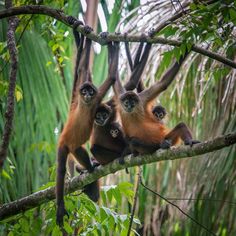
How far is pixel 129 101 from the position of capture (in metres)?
6.49

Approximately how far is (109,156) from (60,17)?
6.97 ft

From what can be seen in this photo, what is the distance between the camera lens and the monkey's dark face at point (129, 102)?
6471 millimetres

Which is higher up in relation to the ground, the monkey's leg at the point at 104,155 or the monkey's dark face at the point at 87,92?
the monkey's dark face at the point at 87,92

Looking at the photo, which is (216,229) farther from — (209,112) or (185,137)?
(185,137)

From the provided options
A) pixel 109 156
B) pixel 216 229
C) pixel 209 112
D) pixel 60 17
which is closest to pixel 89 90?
pixel 109 156

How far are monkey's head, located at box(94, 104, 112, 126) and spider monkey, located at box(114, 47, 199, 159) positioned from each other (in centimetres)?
15

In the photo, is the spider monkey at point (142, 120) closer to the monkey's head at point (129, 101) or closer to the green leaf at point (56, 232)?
the monkey's head at point (129, 101)

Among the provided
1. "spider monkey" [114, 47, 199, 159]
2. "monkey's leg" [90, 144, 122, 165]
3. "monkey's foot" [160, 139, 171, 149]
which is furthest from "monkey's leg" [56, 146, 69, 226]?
"monkey's foot" [160, 139, 171, 149]

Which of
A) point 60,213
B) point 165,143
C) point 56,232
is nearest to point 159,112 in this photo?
point 165,143

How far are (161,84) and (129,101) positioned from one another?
485 millimetres

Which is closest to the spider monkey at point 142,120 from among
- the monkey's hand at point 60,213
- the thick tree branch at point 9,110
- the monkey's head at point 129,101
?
the monkey's head at point 129,101

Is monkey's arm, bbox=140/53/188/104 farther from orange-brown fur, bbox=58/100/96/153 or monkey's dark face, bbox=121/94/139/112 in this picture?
orange-brown fur, bbox=58/100/96/153

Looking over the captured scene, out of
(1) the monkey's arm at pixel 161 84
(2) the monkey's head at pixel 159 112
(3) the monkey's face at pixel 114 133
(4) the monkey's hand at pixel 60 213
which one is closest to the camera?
(4) the monkey's hand at pixel 60 213

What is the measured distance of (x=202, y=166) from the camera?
7.25 metres
